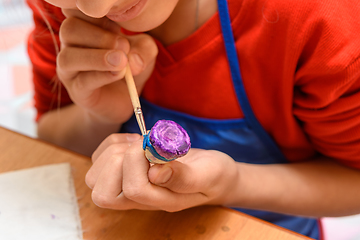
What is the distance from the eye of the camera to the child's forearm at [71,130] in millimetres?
604

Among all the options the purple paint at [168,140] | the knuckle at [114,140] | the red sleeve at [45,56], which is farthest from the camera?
the red sleeve at [45,56]

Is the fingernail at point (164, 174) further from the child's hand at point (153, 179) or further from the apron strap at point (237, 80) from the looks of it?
the apron strap at point (237, 80)

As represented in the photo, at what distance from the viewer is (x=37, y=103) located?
0.65m

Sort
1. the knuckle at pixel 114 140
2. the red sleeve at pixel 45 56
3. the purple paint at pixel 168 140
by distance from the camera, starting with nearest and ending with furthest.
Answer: the purple paint at pixel 168 140
the knuckle at pixel 114 140
the red sleeve at pixel 45 56

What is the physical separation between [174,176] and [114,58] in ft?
0.56

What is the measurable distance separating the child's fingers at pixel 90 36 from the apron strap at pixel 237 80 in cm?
14

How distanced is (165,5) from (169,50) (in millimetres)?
97

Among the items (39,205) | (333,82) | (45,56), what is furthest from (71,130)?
(333,82)

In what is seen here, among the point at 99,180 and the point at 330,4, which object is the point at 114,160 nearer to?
the point at 99,180

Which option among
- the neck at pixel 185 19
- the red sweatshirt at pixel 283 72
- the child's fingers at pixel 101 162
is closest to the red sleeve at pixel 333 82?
the red sweatshirt at pixel 283 72

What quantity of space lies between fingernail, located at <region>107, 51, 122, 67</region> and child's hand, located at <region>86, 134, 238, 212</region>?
92 millimetres

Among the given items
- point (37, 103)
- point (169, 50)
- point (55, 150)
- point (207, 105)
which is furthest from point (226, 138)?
point (37, 103)

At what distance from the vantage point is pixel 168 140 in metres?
0.26

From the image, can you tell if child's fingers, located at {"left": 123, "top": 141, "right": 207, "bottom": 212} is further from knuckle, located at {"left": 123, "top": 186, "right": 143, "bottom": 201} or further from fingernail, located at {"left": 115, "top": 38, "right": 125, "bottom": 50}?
fingernail, located at {"left": 115, "top": 38, "right": 125, "bottom": 50}
